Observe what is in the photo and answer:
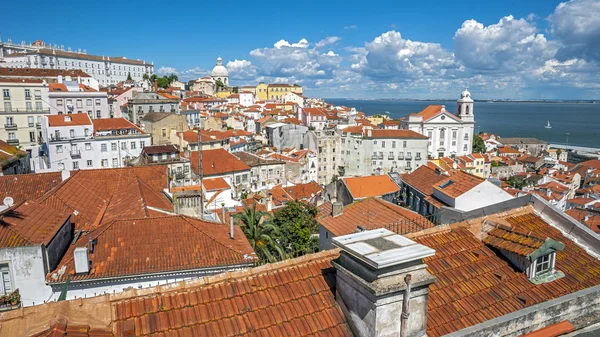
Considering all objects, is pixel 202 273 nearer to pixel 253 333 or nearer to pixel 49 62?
pixel 253 333

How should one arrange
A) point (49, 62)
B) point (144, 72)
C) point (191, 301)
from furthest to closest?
point (144, 72)
point (49, 62)
point (191, 301)

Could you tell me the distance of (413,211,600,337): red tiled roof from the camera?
4801mm

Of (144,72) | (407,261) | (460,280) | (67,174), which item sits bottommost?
(67,174)

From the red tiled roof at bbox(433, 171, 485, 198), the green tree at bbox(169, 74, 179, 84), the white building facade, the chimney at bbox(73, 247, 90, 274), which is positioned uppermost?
the white building facade

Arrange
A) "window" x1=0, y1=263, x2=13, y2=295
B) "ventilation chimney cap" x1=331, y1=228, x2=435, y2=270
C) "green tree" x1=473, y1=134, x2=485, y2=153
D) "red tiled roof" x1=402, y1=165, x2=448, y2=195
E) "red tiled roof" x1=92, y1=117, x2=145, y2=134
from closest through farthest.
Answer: "ventilation chimney cap" x1=331, y1=228, x2=435, y2=270 → "window" x1=0, y1=263, x2=13, y2=295 → "red tiled roof" x1=402, y1=165, x2=448, y2=195 → "red tiled roof" x1=92, y1=117, x2=145, y2=134 → "green tree" x1=473, y1=134, x2=485, y2=153

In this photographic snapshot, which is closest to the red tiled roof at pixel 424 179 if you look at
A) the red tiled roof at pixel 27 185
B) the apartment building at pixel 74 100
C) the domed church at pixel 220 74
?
the red tiled roof at pixel 27 185

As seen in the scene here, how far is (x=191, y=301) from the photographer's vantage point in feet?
14.1

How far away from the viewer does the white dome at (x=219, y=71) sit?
458 feet

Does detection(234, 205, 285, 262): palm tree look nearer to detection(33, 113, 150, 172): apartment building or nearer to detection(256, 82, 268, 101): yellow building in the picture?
detection(33, 113, 150, 172): apartment building

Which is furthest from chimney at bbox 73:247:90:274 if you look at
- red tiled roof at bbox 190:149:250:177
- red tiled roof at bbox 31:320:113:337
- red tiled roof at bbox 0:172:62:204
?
red tiled roof at bbox 190:149:250:177

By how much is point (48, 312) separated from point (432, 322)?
154 inches

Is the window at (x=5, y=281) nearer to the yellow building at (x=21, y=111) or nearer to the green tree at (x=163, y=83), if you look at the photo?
the yellow building at (x=21, y=111)

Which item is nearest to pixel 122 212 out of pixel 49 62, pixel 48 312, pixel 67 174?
pixel 67 174

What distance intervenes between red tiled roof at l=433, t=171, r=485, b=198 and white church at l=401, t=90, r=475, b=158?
190 feet
